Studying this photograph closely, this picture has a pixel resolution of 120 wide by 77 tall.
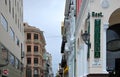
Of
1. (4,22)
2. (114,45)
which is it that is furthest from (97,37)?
(4,22)

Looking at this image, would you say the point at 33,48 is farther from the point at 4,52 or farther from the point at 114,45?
the point at 114,45

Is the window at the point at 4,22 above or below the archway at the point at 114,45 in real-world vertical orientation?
above

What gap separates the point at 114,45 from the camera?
24.3 meters

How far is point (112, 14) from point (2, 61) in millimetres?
25173

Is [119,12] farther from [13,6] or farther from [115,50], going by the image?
[13,6]

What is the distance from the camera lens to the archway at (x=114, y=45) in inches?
926

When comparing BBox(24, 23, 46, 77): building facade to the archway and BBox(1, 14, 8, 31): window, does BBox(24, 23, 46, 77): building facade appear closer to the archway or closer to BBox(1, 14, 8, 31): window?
BBox(1, 14, 8, 31): window

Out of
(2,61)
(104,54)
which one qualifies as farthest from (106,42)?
(2,61)

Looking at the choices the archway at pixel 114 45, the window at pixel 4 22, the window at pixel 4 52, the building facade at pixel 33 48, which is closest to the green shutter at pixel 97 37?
the archway at pixel 114 45

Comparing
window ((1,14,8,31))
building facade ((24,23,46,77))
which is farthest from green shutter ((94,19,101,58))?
building facade ((24,23,46,77))

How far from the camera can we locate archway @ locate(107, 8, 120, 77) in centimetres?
2351

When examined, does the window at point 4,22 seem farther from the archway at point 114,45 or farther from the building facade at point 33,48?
the building facade at point 33,48

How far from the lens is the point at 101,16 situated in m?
22.6

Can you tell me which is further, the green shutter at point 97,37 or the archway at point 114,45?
the archway at point 114,45
